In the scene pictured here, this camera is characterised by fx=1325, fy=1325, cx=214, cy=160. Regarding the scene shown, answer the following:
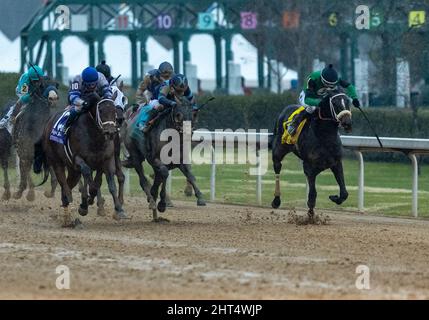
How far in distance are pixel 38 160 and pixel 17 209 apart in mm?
1260

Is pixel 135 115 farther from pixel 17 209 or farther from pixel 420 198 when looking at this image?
pixel 420 198

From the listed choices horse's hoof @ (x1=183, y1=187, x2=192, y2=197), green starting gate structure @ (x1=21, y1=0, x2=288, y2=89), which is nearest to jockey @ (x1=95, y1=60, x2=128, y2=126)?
horse's hoof @ (x1=183, y1=187, x2=192, y2=197)

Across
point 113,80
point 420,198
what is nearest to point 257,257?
point 113,80

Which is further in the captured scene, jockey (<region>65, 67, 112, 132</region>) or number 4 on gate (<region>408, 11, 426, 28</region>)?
number 4 on gate (<region>408, 11, 426, 28</region>)

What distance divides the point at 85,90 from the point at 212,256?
11.5 feet

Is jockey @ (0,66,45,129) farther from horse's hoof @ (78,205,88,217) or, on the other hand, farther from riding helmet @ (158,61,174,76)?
horse's hoof @ (78,205,88,217)

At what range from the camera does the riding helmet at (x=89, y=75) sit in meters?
13.2


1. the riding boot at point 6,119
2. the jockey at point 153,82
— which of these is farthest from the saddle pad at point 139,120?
the riding boot at point 6,119

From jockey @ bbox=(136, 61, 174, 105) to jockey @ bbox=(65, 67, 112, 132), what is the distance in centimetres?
180

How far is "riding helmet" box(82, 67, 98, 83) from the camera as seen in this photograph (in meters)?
13.2

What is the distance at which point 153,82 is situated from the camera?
15.7m

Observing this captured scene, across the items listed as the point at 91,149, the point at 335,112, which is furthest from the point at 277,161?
the point at 91,149

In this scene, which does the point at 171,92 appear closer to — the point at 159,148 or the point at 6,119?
the point at 159,148

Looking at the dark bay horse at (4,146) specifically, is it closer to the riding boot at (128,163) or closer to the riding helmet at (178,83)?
the riding boot at (128,163)
